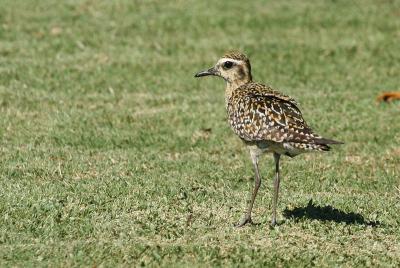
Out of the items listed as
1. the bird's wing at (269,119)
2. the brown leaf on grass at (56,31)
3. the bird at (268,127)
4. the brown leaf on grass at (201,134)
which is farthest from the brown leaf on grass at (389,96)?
the brown leaf on grass at (56,31)

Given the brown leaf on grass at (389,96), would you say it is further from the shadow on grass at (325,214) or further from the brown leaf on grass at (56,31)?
the brown leaf on grass at (56,31)

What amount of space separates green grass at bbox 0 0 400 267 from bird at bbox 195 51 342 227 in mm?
743

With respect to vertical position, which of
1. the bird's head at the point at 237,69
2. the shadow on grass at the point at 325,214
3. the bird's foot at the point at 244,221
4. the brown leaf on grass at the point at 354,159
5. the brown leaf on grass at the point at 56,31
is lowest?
the brown leaf on grass at the point at 354,159

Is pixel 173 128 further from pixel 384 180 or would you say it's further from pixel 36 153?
pixel 384 180

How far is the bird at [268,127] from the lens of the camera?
9.48 meters

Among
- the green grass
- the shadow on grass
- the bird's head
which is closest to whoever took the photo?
the green grass

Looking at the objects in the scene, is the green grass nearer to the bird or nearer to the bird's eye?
the bird

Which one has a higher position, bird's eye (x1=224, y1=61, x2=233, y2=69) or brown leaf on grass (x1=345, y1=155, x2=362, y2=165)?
bird's eye (x1=224, y1=61, x2=233, y2=69)

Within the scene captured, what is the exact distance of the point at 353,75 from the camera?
1797 cm

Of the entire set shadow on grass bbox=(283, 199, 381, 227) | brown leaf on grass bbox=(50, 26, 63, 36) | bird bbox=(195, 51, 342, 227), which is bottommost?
shadow on grass bbox=(283, 199, 381, 227)

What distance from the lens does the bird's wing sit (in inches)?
376

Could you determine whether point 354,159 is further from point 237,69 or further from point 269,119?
point 269,119

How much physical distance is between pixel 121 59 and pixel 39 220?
347 inches

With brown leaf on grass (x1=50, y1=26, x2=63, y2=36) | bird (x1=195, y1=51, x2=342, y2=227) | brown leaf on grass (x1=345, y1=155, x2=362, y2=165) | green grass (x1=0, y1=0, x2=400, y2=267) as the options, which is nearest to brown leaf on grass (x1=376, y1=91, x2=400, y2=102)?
green grass (x1=0, y1=0, x2=400, y2=267)
